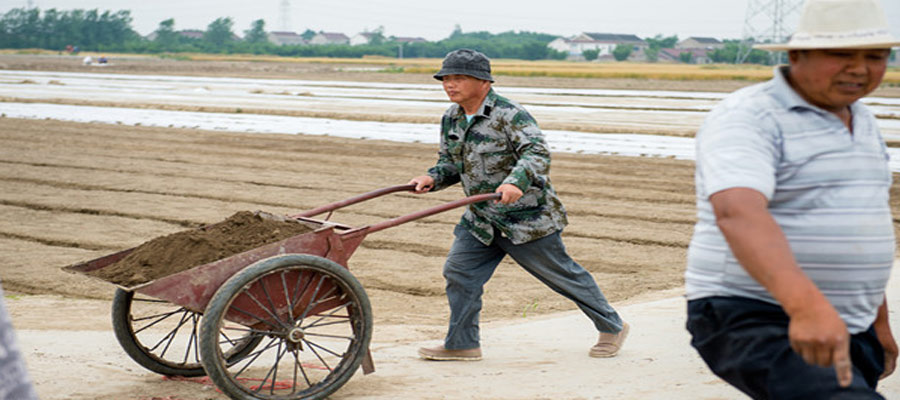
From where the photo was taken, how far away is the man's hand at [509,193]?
4.69 meters

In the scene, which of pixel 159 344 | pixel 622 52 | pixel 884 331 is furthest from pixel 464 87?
pixel 622 52

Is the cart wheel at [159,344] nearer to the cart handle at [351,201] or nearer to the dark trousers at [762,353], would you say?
the cart handle at [351,201]

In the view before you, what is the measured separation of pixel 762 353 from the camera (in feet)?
8.23

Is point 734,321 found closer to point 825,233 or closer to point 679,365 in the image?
→ point 825,233

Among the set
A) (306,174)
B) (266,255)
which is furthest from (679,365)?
(306,174)

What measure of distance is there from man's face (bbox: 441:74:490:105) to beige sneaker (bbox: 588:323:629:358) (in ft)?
4.48

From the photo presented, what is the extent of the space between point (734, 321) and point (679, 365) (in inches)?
101

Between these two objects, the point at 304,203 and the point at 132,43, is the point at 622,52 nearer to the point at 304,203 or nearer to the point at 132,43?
the point at 132,43

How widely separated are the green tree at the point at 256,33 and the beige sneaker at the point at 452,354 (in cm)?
13279

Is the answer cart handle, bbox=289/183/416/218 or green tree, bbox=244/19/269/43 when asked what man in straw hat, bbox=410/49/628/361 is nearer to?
cart handle, bbox=289/183/416/218

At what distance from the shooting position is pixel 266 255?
4379mm

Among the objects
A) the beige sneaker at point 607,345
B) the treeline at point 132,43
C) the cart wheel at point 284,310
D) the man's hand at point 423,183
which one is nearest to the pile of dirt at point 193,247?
the cart wheel at point 284,310

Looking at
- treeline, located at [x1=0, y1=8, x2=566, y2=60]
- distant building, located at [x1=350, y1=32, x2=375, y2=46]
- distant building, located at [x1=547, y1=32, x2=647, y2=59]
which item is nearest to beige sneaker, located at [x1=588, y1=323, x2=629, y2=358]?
treeline, located at [x1=0, y1=8, x2=566, y2=60]

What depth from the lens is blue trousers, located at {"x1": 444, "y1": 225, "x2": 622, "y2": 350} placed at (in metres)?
5.11
